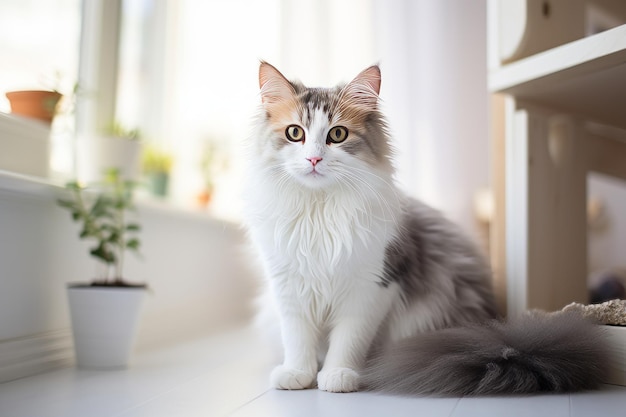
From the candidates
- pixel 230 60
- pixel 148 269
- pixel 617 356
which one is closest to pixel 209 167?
pixel 230 60

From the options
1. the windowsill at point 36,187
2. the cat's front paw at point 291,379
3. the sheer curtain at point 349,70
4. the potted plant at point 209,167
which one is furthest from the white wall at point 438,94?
the cat's front paw at point 291,379

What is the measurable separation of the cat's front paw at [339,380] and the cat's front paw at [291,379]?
4cm

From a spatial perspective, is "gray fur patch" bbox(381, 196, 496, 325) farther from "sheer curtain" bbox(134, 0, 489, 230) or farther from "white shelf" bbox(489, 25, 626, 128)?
"sheer curtain" bbox(134, 0, 489, 230)

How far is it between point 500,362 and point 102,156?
4.41 ft

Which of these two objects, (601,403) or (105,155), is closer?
(601,403)

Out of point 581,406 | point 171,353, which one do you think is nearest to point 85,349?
point 171,353

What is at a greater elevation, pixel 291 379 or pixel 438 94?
pixel 438 94

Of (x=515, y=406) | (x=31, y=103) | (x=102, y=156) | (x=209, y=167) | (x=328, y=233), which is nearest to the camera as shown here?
(x=515, y=406)

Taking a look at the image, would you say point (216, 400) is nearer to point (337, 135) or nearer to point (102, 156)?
point (337, 135)

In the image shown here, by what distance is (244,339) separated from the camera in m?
2.09

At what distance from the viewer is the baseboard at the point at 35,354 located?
1.33 meters

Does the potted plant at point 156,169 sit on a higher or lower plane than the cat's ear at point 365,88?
lower

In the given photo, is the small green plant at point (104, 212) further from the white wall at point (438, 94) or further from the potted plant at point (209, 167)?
the white wall at point (438, 94)

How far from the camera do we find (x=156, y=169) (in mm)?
2312
